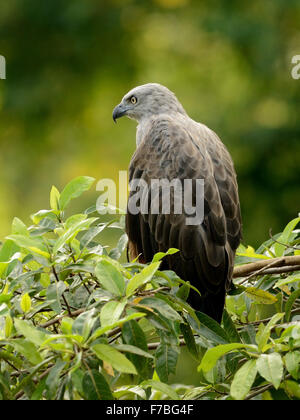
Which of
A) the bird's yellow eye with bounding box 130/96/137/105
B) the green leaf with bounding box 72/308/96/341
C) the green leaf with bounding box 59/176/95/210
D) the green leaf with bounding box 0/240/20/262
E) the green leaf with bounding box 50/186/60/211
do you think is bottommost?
the green leaf with bounding box 72/308/96/341

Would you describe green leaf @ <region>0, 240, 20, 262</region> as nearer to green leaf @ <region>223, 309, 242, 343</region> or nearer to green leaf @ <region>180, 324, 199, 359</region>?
green leaf @ <region>180, 324, 199, 359</region>

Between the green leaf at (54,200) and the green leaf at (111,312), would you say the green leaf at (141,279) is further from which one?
the green leaf at (54,200)

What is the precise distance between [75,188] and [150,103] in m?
1.81

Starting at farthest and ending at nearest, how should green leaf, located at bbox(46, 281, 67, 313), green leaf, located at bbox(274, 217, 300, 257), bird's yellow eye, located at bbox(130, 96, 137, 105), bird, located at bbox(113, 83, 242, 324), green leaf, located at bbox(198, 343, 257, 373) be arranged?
bird's yellow eye, located at bbox(130, 96, 137, 105) → bird, located at bbox(113, 83, 242, 324) → green leaf, located at bbox(274, 217, 300, 257) → green leaf, located at bbox(46, 281, 67, 313) → green leaf, located at bbox(198, 343, 257, 373)

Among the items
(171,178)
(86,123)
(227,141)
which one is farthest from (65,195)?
(86,123)

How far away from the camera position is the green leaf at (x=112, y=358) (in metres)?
2.43

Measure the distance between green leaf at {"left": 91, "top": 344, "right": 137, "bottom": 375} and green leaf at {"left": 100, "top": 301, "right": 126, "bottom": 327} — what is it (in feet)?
0.25

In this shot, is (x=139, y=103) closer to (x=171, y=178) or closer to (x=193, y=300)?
(x=171, y=178)

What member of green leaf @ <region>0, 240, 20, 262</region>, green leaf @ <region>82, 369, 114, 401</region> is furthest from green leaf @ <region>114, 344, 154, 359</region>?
green leaf @ <region>0, 240, 20, 262</region>

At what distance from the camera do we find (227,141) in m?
8.55

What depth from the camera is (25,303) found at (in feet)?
9.11

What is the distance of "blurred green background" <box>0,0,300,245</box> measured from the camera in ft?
28.9

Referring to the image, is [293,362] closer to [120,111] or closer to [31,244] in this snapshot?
[31,244]

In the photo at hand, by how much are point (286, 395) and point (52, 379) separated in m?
0.92
